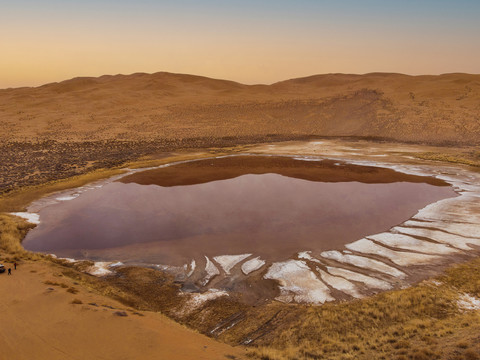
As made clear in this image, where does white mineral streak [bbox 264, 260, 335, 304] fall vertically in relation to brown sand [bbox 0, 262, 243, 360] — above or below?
below

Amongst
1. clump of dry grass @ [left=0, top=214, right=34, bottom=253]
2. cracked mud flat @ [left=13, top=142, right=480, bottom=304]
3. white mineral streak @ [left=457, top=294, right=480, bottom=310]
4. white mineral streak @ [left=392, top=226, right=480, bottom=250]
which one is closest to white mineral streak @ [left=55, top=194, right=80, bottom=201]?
clump of dry grass @ [left=0, top=214, right=34, bottom=253]

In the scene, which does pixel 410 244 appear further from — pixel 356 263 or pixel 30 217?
pixel 30 217

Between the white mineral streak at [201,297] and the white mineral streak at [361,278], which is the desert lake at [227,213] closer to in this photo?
the white mineral streak at [361,278]

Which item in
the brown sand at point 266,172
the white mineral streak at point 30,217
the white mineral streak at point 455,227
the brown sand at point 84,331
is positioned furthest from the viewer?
the brown sand at point 266,172

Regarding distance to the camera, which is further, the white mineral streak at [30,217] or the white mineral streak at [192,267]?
the white mineral streak at [30,217]

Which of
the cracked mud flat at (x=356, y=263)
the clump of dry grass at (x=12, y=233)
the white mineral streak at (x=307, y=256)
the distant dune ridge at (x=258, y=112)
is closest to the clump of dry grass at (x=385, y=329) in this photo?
the cracked mud flat at (x=356, y=263)

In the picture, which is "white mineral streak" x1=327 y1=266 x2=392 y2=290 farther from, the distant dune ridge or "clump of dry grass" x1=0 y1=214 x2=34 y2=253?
the distant dune ridge

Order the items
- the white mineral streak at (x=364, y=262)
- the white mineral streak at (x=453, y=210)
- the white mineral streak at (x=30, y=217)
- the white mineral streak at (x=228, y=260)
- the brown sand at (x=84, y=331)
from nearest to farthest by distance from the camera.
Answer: the brown sand at (x=84, y=331) → the white mineral streak at (x=364, y=262) → the white mineral streak at (x=228, y=260) → the white mineral streak at (x=453, y=210) → the white mineral streak at (x=30, y=217)

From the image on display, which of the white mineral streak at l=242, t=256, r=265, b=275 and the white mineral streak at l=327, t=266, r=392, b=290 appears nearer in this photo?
the white mineral streak at l=327, t=266, r=392, b=290
